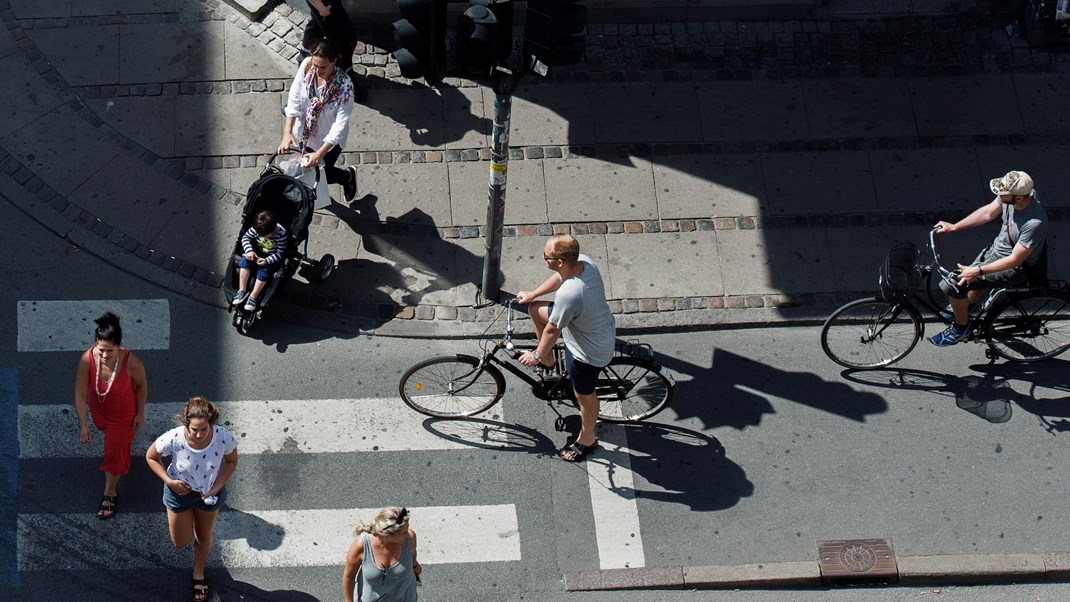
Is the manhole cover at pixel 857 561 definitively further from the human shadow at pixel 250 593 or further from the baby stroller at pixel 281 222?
the baby stroller at pixel 281 222

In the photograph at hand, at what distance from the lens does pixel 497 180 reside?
29.0ft

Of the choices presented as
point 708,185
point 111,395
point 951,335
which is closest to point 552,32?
point 708,185

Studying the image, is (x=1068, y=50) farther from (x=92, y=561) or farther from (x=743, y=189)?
(x=92, y=561)

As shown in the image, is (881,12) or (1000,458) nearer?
(1000,458)

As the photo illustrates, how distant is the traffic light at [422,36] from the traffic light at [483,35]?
0.48 feet

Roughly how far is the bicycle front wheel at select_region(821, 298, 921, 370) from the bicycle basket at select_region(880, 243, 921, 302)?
0.59 ft

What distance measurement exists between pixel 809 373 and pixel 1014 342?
1.90m

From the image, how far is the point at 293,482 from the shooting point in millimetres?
8875

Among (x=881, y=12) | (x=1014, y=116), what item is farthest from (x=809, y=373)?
(x=881, y=12)

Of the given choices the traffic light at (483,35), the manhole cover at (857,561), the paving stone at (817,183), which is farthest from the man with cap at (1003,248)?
the traffic light at (483,35)

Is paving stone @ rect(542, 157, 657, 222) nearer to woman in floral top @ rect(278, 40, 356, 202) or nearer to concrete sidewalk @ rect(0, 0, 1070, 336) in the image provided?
concrete sidewalk @ rect(0, 0, 1070, 336)

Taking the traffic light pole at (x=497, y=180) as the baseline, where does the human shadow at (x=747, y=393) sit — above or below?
below

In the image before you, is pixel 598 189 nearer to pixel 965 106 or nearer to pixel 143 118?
pixel 965 106

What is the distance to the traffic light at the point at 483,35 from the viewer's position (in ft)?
24.5
